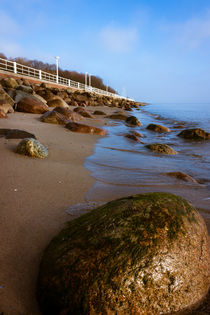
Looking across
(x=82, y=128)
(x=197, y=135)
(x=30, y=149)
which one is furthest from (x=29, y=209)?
(x=197, y=135)

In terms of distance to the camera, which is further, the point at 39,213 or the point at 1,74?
the point at 1,74

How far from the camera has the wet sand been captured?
1270mm

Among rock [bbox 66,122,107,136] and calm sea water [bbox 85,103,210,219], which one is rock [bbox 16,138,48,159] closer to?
calm sea water [bbox 85,103,210,219]

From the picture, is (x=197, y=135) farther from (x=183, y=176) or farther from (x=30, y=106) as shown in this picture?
(x=30, y=106)

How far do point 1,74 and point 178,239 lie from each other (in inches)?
631

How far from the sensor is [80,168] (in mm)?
3439

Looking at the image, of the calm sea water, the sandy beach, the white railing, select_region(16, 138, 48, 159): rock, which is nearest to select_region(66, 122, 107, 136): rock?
the calm sea water

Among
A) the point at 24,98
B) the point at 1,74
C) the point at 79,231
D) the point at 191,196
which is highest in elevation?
the point at 1,74

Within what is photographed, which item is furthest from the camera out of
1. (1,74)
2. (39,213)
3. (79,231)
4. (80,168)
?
(1,74)

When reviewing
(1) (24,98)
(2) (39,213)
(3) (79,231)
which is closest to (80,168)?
(2) (39,213)

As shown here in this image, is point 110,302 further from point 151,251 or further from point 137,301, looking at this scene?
point 151,251

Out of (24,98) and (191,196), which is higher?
(24,98)

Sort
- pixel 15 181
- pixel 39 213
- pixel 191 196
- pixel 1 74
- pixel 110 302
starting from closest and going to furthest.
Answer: pixel 110 302 < pixel 39 213 < pixel 15 181 < pixel 191 196 < pixel 1 74

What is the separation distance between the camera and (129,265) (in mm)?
1190
